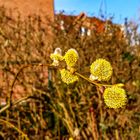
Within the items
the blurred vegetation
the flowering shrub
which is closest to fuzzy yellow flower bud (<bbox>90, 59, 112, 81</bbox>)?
the flowering shrub

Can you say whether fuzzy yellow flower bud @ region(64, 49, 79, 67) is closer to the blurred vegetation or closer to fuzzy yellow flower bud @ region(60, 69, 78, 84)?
fuzzy yellow flower bud @ region(60, 69, 78, 84)

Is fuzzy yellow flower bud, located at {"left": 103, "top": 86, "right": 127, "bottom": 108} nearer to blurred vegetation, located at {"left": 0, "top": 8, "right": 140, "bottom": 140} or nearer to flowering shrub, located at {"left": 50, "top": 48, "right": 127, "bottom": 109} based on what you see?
flowering shrub, located at {"left": 50, "top": 48, "right": 127, "bottom": 109}

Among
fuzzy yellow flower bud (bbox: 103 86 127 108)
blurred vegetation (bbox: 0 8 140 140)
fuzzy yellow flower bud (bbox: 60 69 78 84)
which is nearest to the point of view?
fuzzy yellow flower bud (bbox: 103 86 127 108)

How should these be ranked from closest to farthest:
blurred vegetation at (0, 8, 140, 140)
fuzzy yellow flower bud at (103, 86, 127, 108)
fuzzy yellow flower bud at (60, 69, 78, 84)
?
fuzzy yellow flower bud at (103, 86, 127, 108)
fuzzy yellow flower bud at (60, 69, 78, 84)
blurred vegetation at (0, 8, 140, 140)

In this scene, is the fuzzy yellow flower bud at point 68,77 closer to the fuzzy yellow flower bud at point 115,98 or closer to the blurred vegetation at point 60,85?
the fuzzy yellow flower bud at point 115,98

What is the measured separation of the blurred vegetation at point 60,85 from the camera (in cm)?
541

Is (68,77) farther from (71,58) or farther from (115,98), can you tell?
(115,98)

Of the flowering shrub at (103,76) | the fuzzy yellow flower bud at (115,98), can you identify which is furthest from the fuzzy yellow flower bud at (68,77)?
the fuzzy yellow flower bud at (115,98)

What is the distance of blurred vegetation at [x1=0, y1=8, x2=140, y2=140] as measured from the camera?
5.41m

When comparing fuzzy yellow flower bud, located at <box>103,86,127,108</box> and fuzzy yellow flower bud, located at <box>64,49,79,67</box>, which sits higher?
fuzzy yellow flower bud, located at <box>64,49,79,67</box>

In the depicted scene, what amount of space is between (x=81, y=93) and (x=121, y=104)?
4.88 metres

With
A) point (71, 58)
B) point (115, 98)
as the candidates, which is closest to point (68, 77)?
point (71, 58)

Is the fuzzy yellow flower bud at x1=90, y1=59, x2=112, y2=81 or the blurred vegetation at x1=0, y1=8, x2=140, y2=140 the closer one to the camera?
the fuzzy yellow flower bud at x1=90, y1=59, x2=112, y2=81

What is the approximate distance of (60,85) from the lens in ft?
19.0
